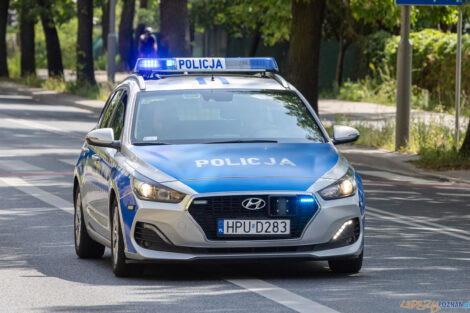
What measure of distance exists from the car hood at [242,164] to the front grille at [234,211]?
0.08 metres

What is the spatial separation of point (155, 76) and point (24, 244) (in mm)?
1961

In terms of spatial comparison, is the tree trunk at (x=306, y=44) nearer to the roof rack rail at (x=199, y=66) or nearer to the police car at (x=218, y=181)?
the roof rack rail at (x=199, y=66)

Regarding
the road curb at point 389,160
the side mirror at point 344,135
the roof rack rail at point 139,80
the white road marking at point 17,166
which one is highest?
the roof rack rail at point 139,80

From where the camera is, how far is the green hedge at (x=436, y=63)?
3183 centimetres

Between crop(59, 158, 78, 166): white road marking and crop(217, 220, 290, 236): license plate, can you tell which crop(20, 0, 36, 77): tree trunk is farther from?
crop(217, 220, 290, 236): license plate

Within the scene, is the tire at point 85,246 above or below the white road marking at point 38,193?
above

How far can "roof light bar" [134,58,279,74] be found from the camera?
33.5 feet

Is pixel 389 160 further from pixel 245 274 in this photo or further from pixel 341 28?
pixel 341 28

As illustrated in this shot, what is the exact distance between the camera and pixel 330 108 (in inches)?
1303

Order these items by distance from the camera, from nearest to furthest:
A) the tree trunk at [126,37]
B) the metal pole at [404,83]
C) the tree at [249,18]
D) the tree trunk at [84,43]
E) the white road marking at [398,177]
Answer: the white road marking at [398,177], the metal pole at [404,83], the tree at [249,18], the tree trunk at [84,43], the tree trunk at [126,37]

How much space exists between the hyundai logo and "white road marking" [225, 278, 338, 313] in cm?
54

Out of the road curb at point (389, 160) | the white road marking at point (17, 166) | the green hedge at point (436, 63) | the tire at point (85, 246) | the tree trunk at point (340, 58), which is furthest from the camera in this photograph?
the tree trunk at point (340, 58)

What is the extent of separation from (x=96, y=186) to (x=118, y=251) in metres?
0.99

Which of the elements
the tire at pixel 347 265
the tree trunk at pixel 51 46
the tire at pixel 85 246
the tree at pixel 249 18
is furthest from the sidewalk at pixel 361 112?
the tire at pixel 347 265
